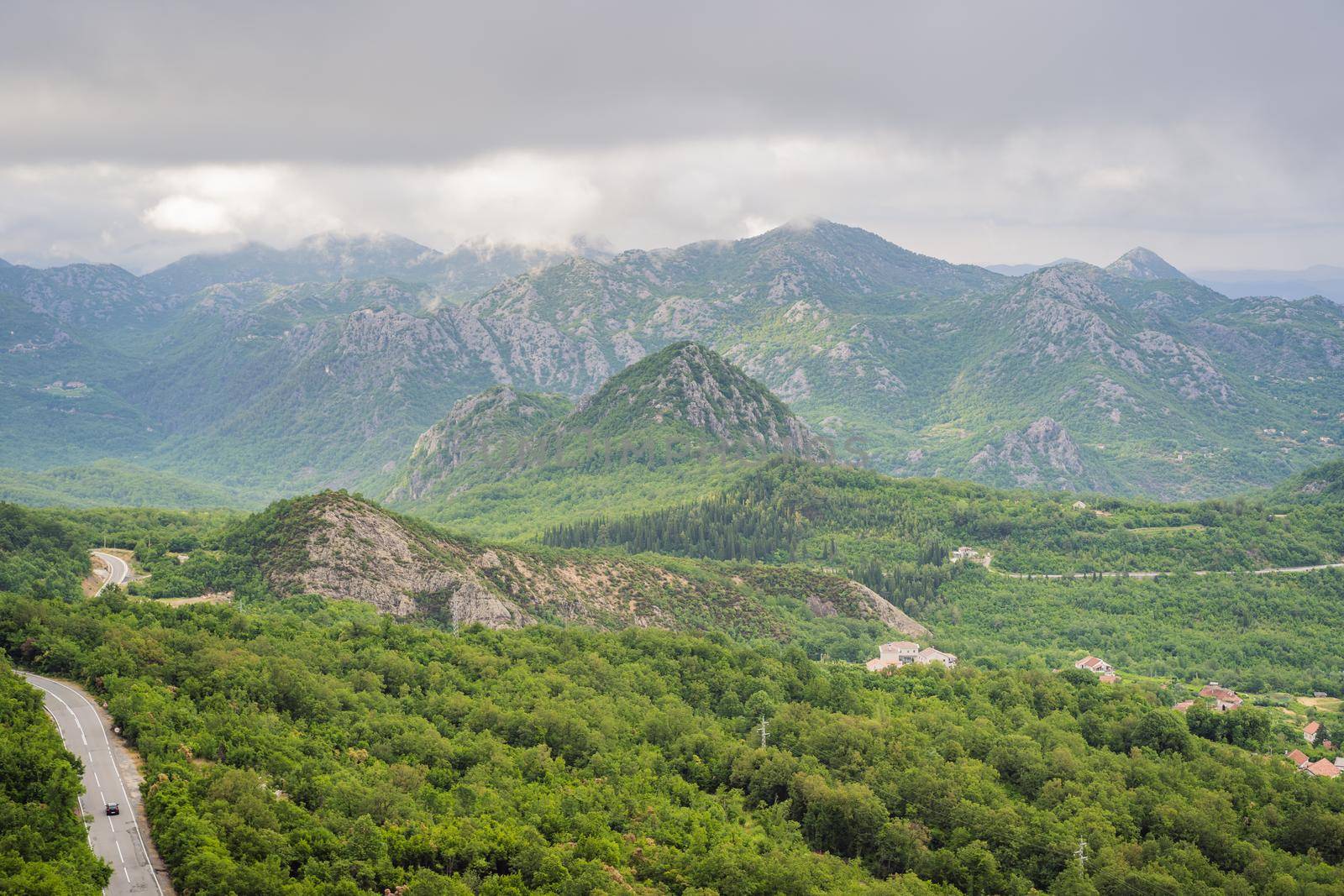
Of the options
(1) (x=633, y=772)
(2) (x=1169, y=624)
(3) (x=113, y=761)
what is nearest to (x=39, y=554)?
(3) (x=113, y=761)

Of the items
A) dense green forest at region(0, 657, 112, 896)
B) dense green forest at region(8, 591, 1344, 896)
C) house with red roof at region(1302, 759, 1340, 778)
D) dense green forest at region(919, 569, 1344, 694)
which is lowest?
dense green forest at region(919, 569, 1344, 694)

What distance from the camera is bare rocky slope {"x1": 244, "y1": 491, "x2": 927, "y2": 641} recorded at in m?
128

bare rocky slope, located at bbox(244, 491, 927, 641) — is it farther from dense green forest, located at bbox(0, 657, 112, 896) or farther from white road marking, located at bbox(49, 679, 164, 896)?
dense green forest, located at bbox(0, 657, 112, 896)

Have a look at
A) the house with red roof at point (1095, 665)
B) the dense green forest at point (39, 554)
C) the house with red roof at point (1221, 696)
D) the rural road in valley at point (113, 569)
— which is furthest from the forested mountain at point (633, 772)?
the house with red roof at point (1095, 665)

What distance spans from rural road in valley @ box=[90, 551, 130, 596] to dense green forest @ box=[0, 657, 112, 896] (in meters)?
59.3

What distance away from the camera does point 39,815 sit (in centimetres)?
4703

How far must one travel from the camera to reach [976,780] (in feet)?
244

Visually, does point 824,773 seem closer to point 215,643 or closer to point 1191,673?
point 215,643

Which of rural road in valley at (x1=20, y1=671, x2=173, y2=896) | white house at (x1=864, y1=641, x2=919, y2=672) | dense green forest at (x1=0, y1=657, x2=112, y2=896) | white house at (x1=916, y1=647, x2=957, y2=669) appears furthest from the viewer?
white house at (x1=864, y1=641, x2=919, y2=672)

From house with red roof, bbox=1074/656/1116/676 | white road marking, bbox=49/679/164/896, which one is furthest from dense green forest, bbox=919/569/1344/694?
white road marking, bbox=49/679/164/896

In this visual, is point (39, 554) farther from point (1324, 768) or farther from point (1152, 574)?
point (1152, 574)

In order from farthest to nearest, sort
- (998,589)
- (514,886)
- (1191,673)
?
(998,589) → (1191,673) → (514,886)

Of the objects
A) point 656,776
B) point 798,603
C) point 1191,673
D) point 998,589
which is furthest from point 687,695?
point 998,589

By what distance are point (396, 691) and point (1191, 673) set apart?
121945 mm
